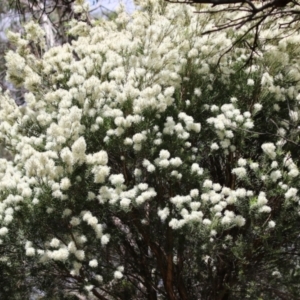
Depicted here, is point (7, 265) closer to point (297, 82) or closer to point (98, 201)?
point (98, 201)

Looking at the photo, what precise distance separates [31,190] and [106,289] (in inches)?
50.2

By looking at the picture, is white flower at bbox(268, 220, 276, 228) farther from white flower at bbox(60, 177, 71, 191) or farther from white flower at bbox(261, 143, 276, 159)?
white flower at bbox(60, 177, 71, 191)

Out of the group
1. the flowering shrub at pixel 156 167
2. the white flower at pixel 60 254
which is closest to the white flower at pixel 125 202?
the flowering shrub at pixel 156 167

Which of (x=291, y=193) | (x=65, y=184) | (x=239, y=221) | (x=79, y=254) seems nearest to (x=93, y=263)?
(x=79, y=254)

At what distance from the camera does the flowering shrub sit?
147 inches

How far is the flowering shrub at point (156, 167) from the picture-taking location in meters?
3.75

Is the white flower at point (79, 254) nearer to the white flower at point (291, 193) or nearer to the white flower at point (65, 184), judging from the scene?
the white flower at point (65, 184)

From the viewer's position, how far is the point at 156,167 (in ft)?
12.8

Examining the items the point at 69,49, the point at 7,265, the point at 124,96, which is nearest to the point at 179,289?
the point at 7,265

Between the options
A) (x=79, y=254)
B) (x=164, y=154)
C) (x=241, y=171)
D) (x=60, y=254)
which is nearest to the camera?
(x=60, y=254)

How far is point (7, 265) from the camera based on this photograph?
4.26 meters

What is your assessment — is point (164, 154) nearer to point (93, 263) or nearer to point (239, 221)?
point (239, 221)

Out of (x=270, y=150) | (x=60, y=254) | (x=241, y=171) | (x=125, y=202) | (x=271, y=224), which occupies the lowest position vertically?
(x=60, y=254)

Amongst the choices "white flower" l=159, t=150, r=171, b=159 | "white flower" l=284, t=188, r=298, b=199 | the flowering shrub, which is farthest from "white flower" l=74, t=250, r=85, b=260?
"white flower" l=284, t=188, r=298, b=199
